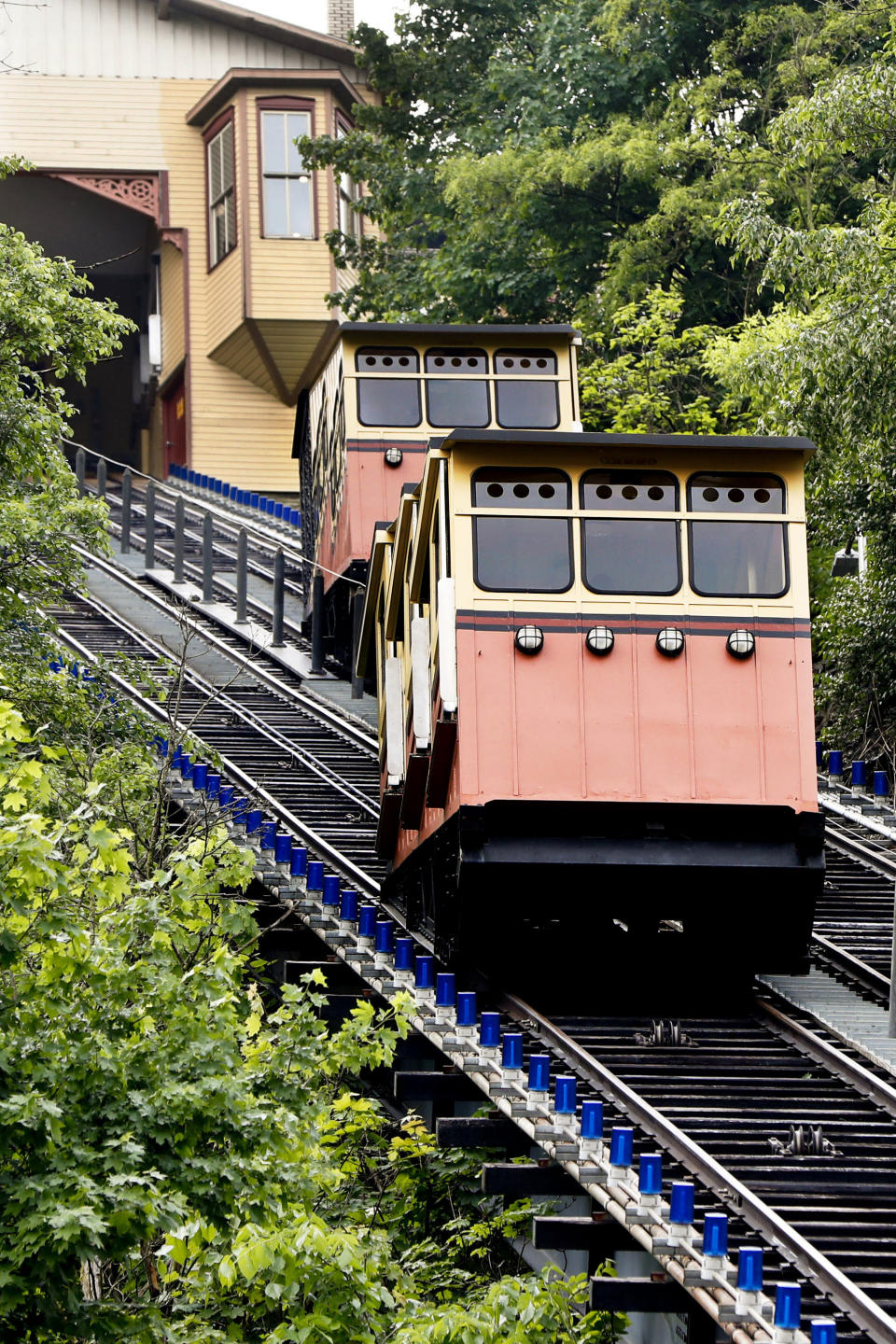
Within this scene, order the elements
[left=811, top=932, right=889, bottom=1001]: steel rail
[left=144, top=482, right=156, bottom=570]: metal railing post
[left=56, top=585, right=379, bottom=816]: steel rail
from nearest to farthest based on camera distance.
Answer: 1. [left=811, top=932, right=889, bottom=1001]: steel rail
2. [left=56, top=585, right=379, bottom=816]: steel rail
3. [left=144, top=482, right=156, bottom=570]: metal railing post

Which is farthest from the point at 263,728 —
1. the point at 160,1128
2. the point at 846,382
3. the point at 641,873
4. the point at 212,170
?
the point at 212,170

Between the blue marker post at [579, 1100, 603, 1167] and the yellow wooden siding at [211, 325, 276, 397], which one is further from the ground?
the yellow wooden siding at [211, 325, 276, 397]

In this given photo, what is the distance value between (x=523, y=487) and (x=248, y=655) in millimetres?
13942

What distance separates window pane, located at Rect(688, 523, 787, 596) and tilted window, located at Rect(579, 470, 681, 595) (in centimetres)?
15

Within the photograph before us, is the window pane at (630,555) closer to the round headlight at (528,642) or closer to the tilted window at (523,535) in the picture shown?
the tilted window at (523,535)

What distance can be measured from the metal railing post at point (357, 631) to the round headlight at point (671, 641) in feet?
35.3

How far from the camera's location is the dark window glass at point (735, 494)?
13.8 m

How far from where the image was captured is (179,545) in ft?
103

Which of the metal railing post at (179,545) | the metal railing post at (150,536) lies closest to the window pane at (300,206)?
the metal railing post at (150,536)

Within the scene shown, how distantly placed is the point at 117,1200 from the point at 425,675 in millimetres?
6343

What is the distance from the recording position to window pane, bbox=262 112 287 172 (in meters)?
44.0

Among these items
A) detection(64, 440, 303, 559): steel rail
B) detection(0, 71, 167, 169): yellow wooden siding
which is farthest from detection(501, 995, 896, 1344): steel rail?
detection(0, 71, 167, 169): yellow wooden siding

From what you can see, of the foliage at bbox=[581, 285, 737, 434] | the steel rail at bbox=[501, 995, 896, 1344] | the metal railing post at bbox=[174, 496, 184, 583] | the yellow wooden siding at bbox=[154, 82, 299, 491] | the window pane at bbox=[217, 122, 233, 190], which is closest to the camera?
the steel rail at bbox=[501, 995, 896, 1344]

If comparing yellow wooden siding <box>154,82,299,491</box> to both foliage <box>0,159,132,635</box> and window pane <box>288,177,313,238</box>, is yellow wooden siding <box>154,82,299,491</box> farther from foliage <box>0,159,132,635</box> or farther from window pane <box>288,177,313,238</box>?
foliage <box>0,159,132,635</box>
